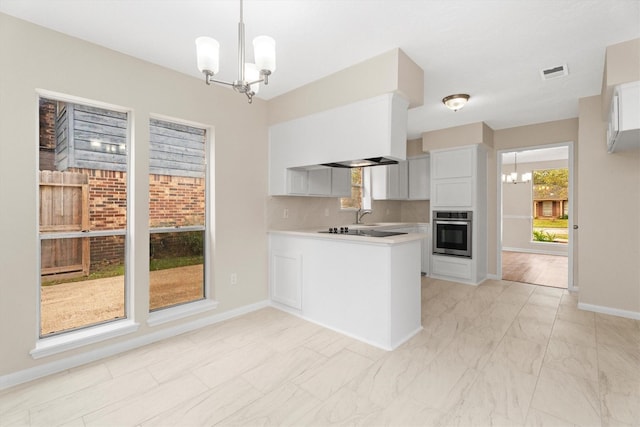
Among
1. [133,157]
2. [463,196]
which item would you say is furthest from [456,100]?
[133,157]

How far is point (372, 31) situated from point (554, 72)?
2.10m

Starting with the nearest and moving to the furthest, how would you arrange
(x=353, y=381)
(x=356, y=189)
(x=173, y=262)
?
(x=353, y=381) → (x=173, y=262) → (x=356, y=189)

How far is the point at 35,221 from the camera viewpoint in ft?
7.55

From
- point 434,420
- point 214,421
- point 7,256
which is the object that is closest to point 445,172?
point 434,420

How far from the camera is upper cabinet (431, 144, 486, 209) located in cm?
493

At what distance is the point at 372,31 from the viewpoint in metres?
2.37

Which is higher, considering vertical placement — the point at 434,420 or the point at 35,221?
the point at 35,221

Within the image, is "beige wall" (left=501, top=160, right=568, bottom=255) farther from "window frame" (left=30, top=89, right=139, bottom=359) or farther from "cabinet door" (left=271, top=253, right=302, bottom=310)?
"window frame" (left=30, top=89, right=139, bottom=359)

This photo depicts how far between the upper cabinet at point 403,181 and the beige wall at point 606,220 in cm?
252

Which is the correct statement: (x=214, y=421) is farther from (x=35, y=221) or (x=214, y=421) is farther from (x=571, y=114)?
(x=571, y=114)

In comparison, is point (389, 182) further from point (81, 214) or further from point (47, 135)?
point (47, 135)

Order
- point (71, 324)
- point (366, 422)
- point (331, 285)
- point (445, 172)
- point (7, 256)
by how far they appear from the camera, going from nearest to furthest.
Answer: point (366, 422), point (7, 256), point (71, 324), point (331, 285), point (445, 172)

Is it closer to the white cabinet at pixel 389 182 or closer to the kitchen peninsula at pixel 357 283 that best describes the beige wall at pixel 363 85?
the kitchen peninsula at pixel 357 283

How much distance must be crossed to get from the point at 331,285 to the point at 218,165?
182 centimetres
